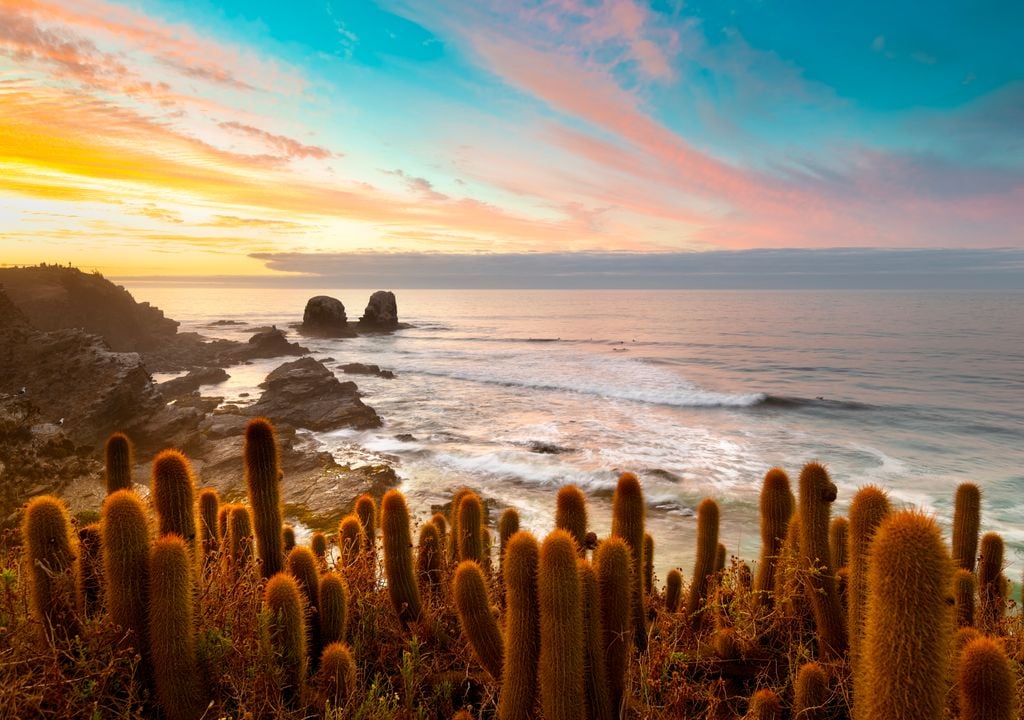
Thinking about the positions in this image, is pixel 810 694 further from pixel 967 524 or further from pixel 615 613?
pixel 967 524

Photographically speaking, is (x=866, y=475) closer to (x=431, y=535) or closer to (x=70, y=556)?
(x=431, y=535)

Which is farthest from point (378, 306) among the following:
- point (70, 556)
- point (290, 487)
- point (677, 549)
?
point (70, 556)

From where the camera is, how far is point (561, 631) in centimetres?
300

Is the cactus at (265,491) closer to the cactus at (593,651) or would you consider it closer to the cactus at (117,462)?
the cactus at (117,462)

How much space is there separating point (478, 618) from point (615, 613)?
0.96m

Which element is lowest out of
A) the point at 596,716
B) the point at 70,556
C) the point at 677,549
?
the point at 677,549

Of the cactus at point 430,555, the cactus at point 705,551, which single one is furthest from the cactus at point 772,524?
the cactus at point 430,555

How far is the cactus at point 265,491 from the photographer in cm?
470

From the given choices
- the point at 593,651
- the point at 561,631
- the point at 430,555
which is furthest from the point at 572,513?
the point at 430,555

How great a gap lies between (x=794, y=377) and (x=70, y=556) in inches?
1515

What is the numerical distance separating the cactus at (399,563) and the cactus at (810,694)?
128 inches

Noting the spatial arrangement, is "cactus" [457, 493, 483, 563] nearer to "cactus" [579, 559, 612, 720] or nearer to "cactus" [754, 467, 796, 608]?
"cactus" [579, 559, 612, 720]

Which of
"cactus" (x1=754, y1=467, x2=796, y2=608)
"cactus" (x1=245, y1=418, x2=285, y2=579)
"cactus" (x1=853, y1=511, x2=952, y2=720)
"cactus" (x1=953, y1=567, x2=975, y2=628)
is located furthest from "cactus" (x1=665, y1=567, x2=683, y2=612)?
"cactus" (x1=853, y1=511, x2=952, y2=720)

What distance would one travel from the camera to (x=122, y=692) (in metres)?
3.38
